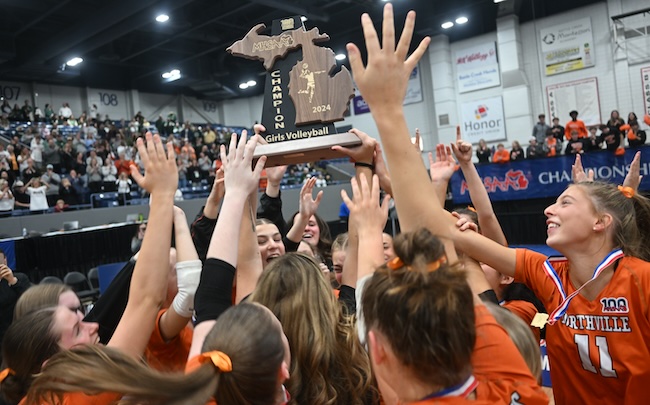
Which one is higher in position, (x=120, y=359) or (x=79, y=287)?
(x=120, y=359)

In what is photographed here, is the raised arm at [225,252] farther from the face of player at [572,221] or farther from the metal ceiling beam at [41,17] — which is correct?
the metal ceiling beam at [41,17]

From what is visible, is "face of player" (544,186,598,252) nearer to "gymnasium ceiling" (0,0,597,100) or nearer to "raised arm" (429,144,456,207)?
"raised arm" (429,144,456,207)

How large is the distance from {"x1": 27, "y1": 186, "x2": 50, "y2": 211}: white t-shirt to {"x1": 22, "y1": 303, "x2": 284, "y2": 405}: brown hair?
441 inches

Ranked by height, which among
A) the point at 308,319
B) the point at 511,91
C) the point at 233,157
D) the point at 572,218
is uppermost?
the point at 511,91

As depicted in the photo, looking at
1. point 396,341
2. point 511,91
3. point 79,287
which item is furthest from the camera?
point 511,91

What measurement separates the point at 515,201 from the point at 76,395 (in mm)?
11150

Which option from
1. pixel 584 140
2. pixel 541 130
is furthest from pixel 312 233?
pixel 541 130

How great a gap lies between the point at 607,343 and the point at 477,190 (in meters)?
0.81

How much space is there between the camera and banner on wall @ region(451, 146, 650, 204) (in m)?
9.84

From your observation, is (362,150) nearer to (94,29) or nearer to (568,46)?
(94,29)

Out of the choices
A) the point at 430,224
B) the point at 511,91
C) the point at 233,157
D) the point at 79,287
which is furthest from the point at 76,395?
the point at 511,91

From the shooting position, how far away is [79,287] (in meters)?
8.15

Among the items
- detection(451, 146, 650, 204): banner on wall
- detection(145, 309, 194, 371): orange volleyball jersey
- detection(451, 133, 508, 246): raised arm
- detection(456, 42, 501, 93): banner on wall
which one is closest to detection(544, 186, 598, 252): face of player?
detection(451, 133, 508, 246): raised arm

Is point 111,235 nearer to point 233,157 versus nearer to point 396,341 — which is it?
point 233,157
